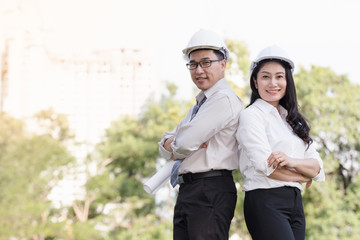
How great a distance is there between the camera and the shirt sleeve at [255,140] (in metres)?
2.16

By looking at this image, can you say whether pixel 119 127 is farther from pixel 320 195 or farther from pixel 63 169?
pixel 320 195

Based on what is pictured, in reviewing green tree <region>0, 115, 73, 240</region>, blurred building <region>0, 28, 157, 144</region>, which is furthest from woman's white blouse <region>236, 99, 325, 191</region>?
blurred building <region>0, 28, 157, 144</region>

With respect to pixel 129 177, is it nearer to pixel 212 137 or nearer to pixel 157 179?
pixel 157 179

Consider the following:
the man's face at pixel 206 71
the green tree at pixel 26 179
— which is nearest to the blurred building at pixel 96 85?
Result: the green tree at pixel 26 179

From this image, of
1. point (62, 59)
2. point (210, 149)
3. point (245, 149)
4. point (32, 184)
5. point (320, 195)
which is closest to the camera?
point (245, 149)

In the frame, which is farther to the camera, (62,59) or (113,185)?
(62,59)

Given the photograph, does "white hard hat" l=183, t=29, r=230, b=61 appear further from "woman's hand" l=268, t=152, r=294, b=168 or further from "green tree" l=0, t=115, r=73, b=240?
"green tree" l=0, t=115, r=73, b=240

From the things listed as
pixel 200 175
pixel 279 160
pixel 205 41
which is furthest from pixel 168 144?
pixel 279 160

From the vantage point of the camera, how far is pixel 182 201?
7.95 feet

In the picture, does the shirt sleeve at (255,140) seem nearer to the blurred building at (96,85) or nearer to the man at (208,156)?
the man at (208,156)

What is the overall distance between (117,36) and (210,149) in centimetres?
2501

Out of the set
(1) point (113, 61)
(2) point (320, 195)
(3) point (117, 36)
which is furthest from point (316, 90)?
(3) point (117, 36)

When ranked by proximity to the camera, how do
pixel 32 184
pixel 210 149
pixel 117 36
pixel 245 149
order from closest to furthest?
pixel 245 149 < pixel 210 149 < pixel 32 184 < pixel 117 36

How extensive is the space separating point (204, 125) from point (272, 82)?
1.08 ft
